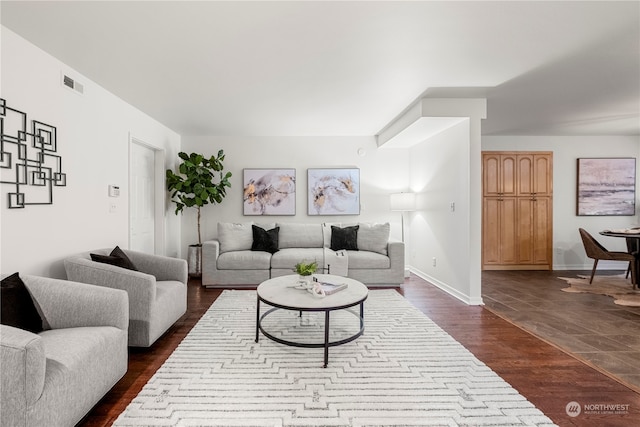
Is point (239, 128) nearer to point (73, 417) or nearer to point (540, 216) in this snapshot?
point (73, 417)

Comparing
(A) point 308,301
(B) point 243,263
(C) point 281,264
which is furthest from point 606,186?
(B) point 243,263

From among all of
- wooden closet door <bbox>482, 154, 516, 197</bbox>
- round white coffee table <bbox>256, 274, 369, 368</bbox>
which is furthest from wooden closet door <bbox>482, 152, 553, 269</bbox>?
round white coffee table <bbox>256, 274, 369, 368</bbox>

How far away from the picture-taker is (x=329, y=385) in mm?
1991

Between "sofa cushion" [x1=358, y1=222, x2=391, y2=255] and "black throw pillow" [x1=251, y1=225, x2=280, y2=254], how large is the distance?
4.22ft

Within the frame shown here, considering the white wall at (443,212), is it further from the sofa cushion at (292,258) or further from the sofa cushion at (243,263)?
the sofa cushion at (243,263)

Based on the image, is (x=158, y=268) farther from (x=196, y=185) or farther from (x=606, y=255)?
(x=606, y=255)

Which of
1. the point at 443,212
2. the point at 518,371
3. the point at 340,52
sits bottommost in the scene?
the point at 518,371

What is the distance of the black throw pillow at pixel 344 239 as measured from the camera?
4.67m

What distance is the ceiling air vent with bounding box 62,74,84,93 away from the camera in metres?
2.59

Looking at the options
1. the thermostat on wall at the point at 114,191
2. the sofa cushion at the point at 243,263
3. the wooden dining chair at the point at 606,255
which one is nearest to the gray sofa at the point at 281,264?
the sofa cushion at the point at 243,263

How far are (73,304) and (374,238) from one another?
11.9 ft

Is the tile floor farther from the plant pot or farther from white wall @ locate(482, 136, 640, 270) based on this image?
the plant pot

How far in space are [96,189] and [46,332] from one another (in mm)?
1626

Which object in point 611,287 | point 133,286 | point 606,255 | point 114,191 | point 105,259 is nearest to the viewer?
point 133,286
